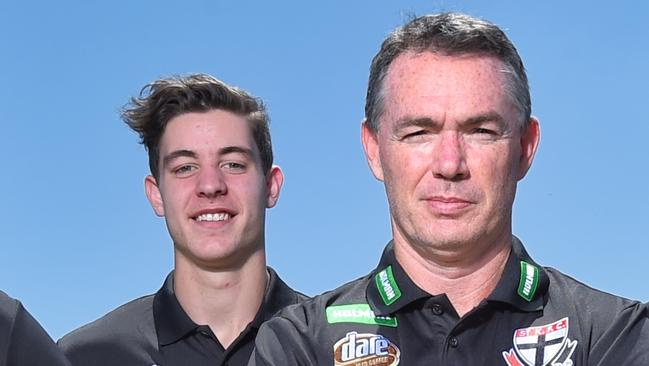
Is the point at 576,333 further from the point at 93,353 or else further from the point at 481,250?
the point at 93,353

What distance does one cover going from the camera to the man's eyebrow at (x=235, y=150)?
6.14 meters

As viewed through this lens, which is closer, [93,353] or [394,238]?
[394,238]

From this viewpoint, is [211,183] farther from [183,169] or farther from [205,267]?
[205,267]

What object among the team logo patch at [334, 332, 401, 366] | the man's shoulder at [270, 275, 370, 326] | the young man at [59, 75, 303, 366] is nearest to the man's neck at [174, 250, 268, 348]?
the young man at [59, 75, 303, 366]

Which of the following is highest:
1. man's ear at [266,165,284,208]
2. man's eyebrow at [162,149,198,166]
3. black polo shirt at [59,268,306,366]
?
man's eyebrow at [162,149,198,166]

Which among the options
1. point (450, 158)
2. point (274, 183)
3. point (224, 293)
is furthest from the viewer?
point (274, 183)

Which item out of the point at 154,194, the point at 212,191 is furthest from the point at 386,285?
the point at 154,194

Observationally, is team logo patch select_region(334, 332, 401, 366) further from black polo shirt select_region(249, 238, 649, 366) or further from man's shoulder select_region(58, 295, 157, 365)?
man's shoulder select_region(58, 295, 157, 365)

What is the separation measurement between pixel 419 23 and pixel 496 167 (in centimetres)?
69

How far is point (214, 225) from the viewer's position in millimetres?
5992

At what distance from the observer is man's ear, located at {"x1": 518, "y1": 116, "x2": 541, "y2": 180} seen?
391 centimetres

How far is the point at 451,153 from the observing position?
12.0 feet

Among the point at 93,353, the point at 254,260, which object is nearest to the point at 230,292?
the point at 254,260

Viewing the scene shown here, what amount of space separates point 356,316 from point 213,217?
7.15ft
